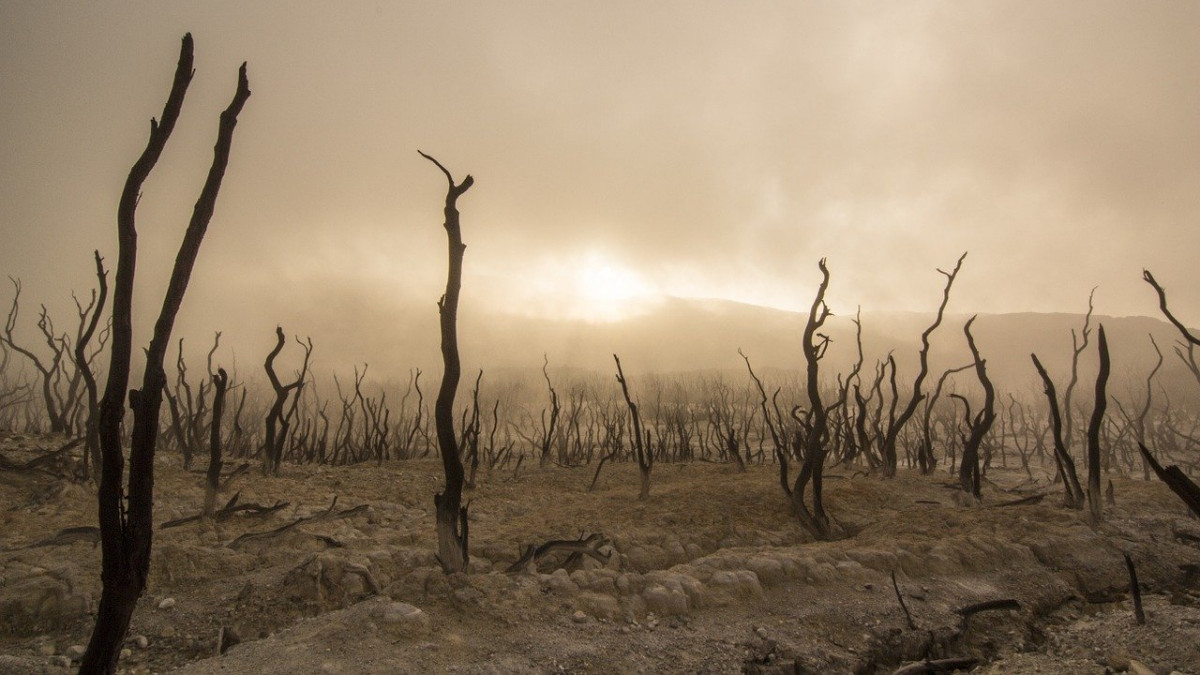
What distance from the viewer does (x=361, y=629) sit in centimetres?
329

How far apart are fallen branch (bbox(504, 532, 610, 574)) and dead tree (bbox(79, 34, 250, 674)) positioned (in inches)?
102

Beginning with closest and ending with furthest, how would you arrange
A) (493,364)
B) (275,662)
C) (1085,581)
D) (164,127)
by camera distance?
(164,127)
(275,662)
(1085,581)
(493,364)

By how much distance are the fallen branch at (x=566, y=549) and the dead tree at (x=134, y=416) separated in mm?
2590

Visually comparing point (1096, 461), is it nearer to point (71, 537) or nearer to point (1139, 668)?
point (1139, 668)

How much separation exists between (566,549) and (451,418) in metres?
1.68

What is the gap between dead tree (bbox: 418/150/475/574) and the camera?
13.5 feet

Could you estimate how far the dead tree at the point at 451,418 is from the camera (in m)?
4.10

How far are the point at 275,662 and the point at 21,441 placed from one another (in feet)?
27.1

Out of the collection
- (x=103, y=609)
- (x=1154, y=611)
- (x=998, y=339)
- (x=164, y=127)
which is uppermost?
(x=998, y=339)

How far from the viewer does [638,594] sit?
4.00m

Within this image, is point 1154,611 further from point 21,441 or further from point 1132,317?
point 1132,317

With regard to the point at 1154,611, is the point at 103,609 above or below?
above

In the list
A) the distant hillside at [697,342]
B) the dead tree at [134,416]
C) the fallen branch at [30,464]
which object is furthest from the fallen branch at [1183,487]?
the distant hillside at [697,342]

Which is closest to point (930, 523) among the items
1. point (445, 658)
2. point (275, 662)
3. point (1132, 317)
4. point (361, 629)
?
point (445, 658)
